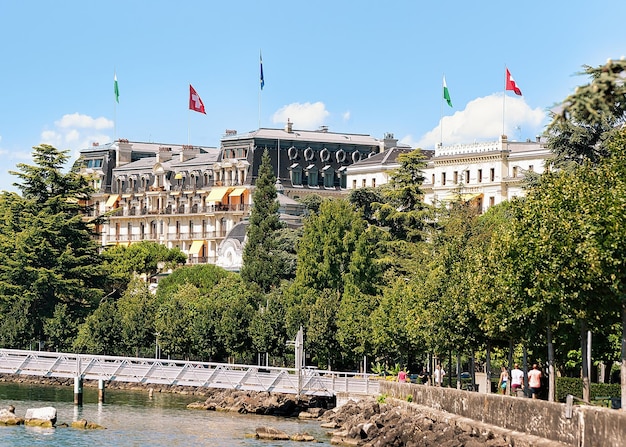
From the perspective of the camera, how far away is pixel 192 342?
101375 mm

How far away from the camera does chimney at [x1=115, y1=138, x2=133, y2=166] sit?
7525 inches

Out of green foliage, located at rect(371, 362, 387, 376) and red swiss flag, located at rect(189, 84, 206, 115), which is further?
red swiss flag, located at rect(189, 84, 206, 115)

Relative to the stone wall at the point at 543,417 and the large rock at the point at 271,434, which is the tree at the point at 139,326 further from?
the stone wall at the point at 543,417

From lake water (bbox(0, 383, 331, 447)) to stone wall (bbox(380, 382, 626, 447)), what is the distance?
12103 millimetres

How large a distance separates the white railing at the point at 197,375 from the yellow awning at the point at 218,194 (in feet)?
303

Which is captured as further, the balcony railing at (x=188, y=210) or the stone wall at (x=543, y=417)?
the balcony railing at (x=188, y=210)

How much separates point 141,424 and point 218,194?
4263 inches

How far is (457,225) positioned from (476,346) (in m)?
37.4

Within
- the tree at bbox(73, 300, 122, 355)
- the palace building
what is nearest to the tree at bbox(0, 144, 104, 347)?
the tree at bbox(73, 300, 122, 355)

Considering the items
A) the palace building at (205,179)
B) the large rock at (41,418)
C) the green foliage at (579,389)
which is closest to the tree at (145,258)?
the palace building at (205,179)

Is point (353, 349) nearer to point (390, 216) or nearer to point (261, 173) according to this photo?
point (390, 216)

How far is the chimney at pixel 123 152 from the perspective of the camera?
191 m

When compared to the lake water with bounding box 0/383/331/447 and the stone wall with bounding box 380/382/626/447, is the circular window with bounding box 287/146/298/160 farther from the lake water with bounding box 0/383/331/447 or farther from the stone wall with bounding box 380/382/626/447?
the stone wall with bounding box 380/382/626/447

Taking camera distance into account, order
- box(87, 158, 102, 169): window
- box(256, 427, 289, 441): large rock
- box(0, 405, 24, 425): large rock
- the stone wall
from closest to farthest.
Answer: the stone wall → box(256, 427, 289, 441): large rock → box(0, 405, 24, 425): large rock → box(87, 158, 102, 169): window
